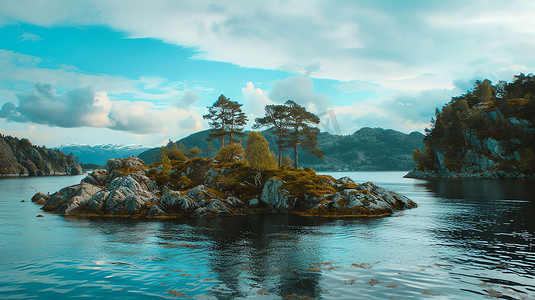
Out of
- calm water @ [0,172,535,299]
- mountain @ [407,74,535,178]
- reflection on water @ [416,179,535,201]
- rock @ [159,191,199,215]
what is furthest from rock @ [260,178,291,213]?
mountain @ [407,74,535,178]

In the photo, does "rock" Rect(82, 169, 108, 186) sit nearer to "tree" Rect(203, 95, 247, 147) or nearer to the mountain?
"tree" Rect(203, 95, 247, 147)

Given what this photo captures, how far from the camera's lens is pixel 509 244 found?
32.3 m

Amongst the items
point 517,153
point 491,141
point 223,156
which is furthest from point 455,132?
point 223,156

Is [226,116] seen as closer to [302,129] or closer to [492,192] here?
[302,129]

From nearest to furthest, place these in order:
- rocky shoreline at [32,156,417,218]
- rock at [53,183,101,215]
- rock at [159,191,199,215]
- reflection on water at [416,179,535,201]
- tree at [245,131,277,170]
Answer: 1. rocky shoreline at [32,156,417,218]
2. rock at [159,191,199,215]
3. rock at [53,183,101,215]
4. tree at [245,131,277,170]
5. reflection on water at [416,179,535,201]

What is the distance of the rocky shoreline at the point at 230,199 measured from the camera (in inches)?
2311

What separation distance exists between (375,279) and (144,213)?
154 ft

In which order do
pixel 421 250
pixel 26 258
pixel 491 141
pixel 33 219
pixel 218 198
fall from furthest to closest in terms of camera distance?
pixel 491 141 → pixel 218 198 → pixel 33 219 → pixel 421 250 → pixel 26 258

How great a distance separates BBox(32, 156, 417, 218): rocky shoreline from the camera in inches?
2311

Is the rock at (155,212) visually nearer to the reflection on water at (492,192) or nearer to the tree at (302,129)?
the tree at (302,129)

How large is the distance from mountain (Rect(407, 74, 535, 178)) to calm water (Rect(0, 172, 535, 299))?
124m

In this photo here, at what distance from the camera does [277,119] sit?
290 feet

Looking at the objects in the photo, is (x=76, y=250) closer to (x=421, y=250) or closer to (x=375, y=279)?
(x=375, y=279)

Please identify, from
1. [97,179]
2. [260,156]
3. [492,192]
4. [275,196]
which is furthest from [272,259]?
[492,192]
